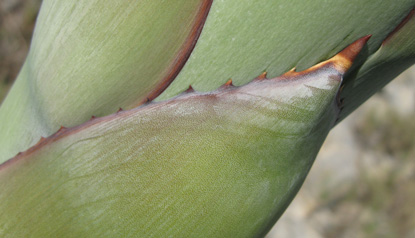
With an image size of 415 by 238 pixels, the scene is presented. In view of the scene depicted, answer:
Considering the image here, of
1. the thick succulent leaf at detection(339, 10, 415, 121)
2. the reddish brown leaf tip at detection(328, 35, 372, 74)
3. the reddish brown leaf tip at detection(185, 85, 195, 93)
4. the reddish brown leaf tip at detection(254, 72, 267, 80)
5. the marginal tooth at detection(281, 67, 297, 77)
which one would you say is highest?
the reddish brown leaf tip at detection(185, 85, 195, 93)

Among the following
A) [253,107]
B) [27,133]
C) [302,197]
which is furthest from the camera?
[302,197]

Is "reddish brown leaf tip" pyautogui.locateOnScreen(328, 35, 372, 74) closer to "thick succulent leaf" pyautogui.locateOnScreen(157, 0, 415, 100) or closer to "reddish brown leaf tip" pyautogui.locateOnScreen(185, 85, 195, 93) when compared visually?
"thick succulent leaf" pyautogui.locateOnScreen(157, 0, 415, 100)

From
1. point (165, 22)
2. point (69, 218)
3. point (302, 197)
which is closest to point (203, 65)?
point (165, 22)

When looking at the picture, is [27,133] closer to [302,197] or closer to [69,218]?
[69,218]

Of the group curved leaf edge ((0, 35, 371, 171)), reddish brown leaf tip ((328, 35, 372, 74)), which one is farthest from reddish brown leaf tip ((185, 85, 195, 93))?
reddish brown leaf tip ((328, 35, 372, 74))

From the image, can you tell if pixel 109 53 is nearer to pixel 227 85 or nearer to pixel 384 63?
pixel 227 85

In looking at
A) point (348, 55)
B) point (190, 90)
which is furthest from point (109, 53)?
point (348, 55)

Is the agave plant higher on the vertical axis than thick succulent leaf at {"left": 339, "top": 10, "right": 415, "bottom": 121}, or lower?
higher
